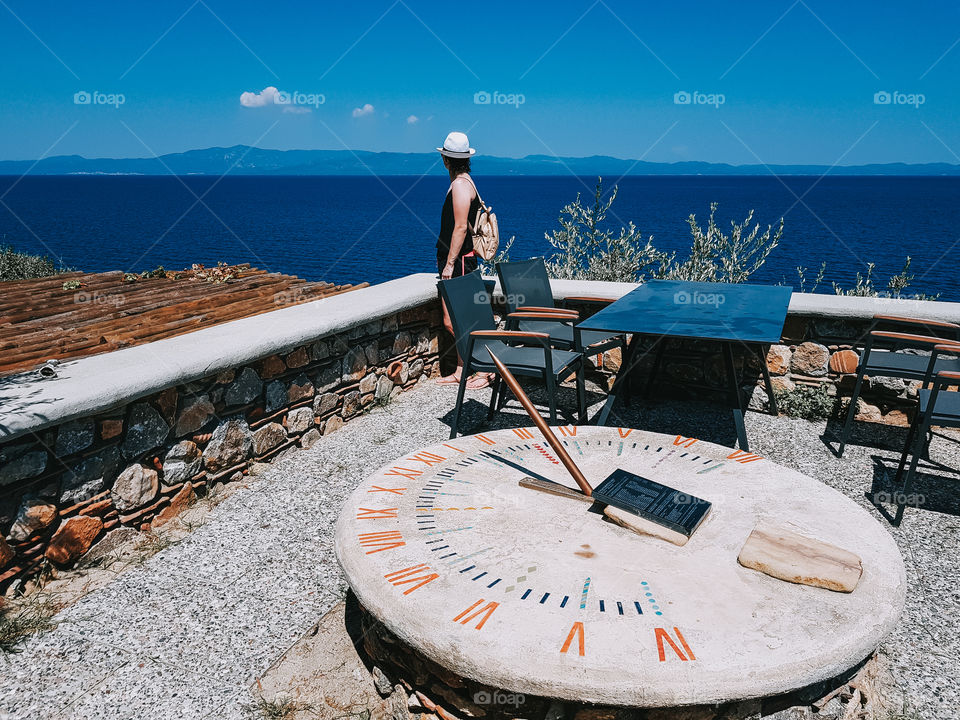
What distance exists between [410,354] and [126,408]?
2638 mm

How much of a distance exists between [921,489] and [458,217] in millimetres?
3599

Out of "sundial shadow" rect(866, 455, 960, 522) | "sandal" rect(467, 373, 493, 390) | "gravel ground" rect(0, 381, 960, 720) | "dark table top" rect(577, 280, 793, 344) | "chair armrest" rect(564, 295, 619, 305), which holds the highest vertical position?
"dark table top" rect(577, 280, 793, 344)

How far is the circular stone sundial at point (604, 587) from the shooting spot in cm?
174

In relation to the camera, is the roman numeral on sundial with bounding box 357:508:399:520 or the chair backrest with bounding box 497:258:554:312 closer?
the roman numeral on sundial with bounding box 357:508:399:520

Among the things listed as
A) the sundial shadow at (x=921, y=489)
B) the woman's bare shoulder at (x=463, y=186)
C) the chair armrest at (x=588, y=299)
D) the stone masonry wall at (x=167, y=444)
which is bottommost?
the sundial shadow at (x=921, y=489)

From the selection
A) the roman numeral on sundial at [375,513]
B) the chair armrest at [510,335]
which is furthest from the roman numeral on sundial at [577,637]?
the chair armrest at [510,335]

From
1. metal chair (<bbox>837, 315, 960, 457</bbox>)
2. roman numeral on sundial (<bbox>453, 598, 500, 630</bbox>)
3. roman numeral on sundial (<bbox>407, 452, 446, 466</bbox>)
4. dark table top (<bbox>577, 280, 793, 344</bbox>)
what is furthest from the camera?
metal chair (<bbox>837, 315, 960, 457</bbox>)

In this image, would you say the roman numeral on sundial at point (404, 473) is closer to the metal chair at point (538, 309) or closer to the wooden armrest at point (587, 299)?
the metal chair at point (538, 309)

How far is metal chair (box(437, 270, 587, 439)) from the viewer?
4.07m

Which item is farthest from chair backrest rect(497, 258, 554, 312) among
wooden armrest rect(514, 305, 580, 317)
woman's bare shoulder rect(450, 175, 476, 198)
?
woman's bare shoulder rect(450, 175, 476, 198)

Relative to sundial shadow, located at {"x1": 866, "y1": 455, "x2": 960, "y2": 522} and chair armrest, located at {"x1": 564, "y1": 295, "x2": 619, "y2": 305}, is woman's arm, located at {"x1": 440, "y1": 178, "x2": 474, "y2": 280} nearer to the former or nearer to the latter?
chair armrest, located at {"x1": 564, "y1": 295, "x2": 619, "y2": 305}

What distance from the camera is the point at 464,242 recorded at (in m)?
5.30

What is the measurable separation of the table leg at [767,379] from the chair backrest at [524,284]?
5.45ft

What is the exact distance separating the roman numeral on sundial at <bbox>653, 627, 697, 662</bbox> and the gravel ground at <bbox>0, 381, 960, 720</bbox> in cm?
100
